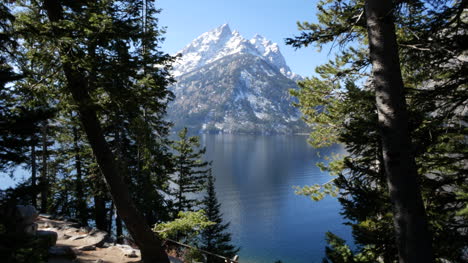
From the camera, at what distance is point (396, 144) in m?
3.16

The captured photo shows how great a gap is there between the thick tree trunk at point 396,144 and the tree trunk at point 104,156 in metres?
4.73

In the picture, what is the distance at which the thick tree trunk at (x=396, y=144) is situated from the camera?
10.0 ft

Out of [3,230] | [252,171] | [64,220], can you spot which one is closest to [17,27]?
[3,230]

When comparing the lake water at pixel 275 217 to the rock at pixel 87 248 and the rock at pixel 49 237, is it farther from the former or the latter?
the rock at pixel 49 237

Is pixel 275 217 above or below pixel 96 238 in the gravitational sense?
below

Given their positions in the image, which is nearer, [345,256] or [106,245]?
[345,256]

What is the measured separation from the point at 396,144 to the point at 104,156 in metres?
5.50

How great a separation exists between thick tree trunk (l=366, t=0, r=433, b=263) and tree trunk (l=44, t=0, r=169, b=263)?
186 inches

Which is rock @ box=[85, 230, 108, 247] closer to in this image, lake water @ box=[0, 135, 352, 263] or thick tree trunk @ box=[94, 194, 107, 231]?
thick tree trunk @ box=[94, 194, 107, 231]

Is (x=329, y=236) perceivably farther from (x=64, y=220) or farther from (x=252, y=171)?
(x=252, y=171)

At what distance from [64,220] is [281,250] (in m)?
27.8

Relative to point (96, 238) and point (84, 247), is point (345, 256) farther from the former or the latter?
point (96, 238)

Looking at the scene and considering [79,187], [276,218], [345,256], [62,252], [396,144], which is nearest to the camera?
[396,144]

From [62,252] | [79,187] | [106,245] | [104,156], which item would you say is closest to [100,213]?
[79,187]
